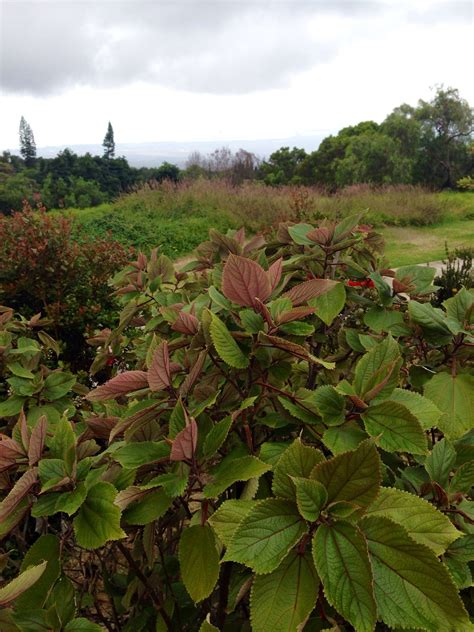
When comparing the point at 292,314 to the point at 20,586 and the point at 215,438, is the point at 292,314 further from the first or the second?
the point at 20,586

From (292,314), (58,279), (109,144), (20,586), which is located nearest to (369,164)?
(58,279)

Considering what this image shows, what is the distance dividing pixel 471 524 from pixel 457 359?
0.33 m

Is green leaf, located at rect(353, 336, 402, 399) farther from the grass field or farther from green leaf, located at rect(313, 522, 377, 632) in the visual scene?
the grass field

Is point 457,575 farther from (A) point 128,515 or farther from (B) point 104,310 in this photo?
(B) point 104,310

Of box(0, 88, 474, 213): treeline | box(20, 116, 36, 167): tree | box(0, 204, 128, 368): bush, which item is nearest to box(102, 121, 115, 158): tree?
box(20, 116, 36, 167): tree

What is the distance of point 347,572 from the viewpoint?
53 cm

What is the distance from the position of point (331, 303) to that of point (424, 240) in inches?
483

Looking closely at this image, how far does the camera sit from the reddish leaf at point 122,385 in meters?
0.82

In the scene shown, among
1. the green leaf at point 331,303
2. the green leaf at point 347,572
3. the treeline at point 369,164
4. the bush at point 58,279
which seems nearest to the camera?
the green leaf at point 347,572

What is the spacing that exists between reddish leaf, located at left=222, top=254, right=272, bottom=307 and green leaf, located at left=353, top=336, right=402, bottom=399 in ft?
0.68

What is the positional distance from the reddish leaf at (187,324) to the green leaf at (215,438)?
0.23m

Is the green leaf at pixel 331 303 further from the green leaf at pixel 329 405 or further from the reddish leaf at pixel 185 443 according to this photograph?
the reddish leaf at pixel 185 443

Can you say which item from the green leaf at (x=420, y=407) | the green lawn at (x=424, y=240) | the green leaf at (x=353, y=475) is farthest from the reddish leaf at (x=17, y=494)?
the green lawn at (x=424, y=240)

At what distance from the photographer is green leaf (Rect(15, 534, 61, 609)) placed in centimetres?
75
